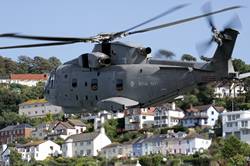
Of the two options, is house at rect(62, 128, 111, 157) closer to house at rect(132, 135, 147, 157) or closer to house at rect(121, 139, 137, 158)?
house at rect(121, 139, 137, 158)

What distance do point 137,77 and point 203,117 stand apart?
155 metres

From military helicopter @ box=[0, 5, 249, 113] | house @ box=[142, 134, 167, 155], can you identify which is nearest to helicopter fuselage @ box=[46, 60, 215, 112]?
military helicopter @ box=[0, 5, 249, 113]

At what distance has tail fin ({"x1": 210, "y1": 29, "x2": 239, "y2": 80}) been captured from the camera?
1535 inches

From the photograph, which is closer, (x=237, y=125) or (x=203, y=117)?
(x=237, y=125)

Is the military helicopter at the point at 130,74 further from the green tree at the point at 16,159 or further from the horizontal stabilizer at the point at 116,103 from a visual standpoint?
the green tree at the point at 16,159

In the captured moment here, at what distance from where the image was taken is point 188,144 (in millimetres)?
174250

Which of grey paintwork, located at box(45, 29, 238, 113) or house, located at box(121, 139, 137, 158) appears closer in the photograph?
grey paintwork, located at box(45, 29, 238, 113)

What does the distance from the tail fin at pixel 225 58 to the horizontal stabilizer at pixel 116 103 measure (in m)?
3.94

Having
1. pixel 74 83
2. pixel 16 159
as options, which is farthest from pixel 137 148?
pixel 74 83

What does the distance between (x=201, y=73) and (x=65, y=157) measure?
494 ft

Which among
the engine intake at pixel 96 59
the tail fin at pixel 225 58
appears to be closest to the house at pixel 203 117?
the engine intake at pixel 96 59

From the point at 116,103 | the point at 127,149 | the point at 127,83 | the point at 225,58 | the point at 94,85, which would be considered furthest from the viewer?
the point at 127,149

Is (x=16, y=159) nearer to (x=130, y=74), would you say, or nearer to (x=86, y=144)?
(x=86, y=144)

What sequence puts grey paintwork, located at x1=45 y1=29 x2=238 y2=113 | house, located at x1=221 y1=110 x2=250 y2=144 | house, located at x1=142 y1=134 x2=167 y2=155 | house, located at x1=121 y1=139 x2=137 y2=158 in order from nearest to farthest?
1. grey paintwork, located at x1=45 y1=29 x2=238 y2=113
2. house, located at x1=221 y1=110 x2=250 y2=144
3. house, located at x1=121 y1=139 x2=137 y2=158
4. house, located at x1=142 y1=134 x2=167 y2=155
